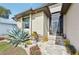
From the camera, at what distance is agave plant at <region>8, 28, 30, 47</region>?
283 cm

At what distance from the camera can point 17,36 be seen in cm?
286

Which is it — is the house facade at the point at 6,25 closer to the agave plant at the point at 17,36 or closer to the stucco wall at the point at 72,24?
the agave plant at the point at 17,36

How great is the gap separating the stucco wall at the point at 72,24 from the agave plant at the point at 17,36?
0.69 m

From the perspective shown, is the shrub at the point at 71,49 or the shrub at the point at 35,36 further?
the shrub at the point at 35,36

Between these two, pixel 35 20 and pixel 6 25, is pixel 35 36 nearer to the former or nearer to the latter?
pixel 35 20

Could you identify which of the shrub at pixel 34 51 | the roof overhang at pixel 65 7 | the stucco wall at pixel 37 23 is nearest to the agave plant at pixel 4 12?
the stucco wall at pixel 37 23

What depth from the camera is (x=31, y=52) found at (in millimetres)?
2846

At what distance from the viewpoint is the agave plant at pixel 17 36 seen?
9.29 feet

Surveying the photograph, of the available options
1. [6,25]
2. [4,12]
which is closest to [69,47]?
[6,25]

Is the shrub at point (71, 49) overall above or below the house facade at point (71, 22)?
below

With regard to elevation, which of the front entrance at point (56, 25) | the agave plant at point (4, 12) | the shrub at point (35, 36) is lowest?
the shrub at point (35, 36)

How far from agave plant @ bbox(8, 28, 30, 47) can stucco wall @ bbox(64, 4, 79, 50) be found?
2.25 feet

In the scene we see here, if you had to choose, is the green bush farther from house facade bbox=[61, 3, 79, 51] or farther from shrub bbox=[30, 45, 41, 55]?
shrub bbox=[30, 45, 41, 55]

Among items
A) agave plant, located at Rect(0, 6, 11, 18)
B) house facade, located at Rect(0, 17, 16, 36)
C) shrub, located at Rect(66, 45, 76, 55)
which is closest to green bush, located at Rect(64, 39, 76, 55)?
shrub, located at Rect(66, 45, 76, 55)
